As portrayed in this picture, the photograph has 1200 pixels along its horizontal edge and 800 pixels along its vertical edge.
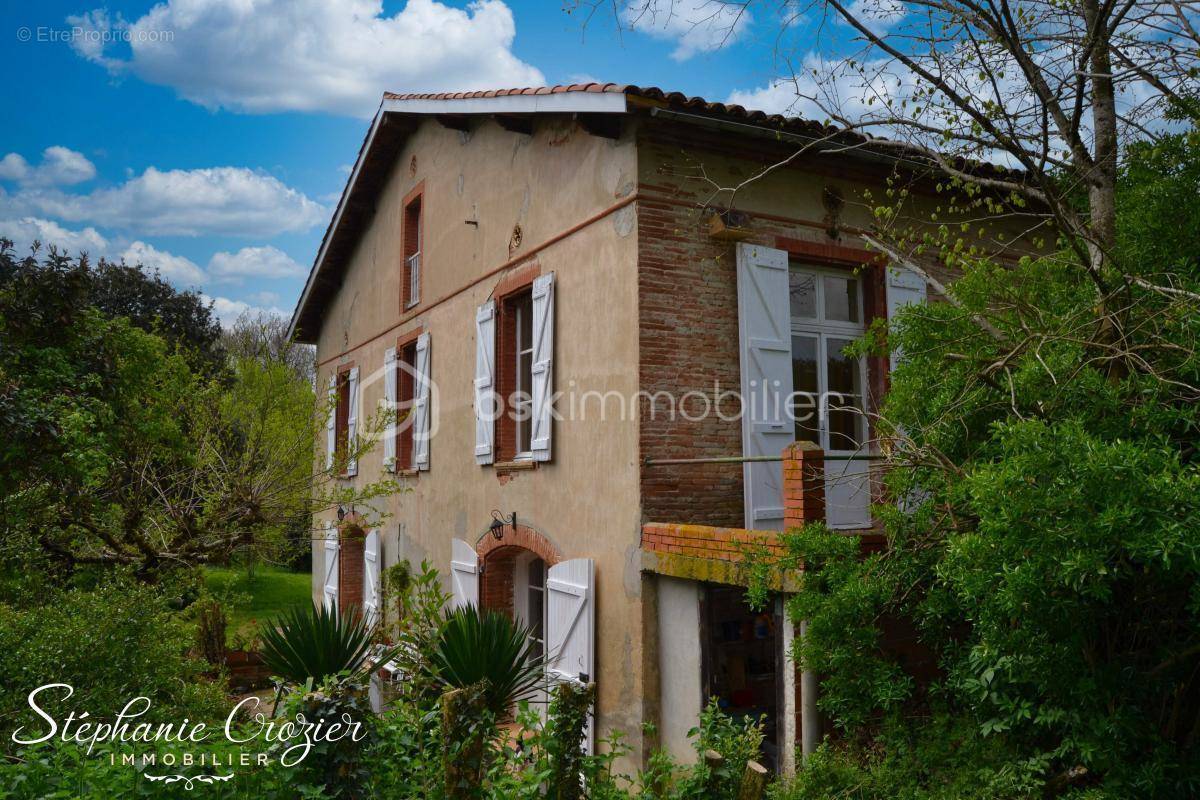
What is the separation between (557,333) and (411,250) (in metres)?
4.99

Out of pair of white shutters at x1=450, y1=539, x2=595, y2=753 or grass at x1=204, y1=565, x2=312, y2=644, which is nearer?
pair of white shutters at x1=450, y1=539, x2=595, y2=753

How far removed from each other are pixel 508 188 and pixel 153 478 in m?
4.98

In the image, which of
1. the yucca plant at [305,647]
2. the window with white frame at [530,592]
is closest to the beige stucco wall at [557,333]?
the window with white frame at [530,592]

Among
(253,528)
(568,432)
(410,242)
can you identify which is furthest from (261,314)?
(568,432)

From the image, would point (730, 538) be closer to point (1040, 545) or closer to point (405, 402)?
point (1040, 545)

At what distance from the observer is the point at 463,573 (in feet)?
33.3

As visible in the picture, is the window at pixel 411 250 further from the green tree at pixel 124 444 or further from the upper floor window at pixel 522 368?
the upper floor window at pixel 522 368

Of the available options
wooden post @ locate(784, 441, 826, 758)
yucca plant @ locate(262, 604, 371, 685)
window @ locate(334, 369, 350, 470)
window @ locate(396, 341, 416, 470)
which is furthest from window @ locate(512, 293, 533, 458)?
window @ locate(334, 369, 350, 470)

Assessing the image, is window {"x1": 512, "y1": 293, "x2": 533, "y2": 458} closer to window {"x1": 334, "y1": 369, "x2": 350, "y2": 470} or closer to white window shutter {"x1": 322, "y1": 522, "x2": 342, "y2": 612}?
window {"x1": 334, "y1": 369, "x2": 350, "y2": 470}

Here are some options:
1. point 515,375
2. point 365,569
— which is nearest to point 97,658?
point 515,375

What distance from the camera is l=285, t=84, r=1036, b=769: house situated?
A: 7.11m

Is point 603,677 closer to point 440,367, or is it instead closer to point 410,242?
point 440,367

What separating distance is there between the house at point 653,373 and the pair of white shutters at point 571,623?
1.0 inches

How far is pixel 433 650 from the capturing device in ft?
20.3
